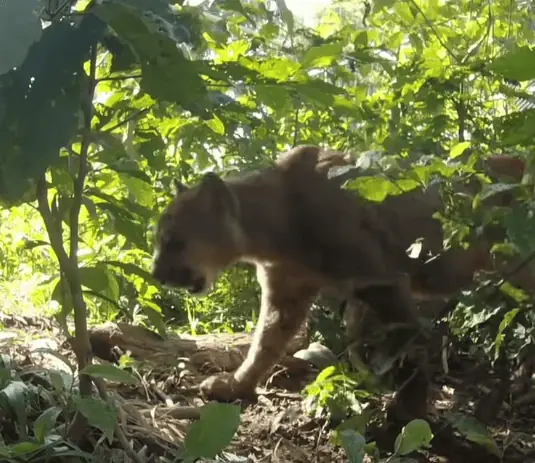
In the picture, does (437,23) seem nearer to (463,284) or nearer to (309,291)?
(463,284)

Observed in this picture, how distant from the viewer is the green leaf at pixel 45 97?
118 cm

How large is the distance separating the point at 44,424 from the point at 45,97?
0.82m

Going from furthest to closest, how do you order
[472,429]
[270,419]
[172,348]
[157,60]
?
[172,348], [270,419], [472,429], [157,60]

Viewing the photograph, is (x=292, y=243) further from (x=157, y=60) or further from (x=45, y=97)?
(x=45, y=97)

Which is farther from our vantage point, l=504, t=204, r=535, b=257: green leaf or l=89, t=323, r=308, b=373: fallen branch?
l=89, t=323, r=308, b=373: fallen branch

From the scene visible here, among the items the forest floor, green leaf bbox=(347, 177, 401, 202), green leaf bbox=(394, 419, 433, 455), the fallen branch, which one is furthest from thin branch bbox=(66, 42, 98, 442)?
the fallen branch

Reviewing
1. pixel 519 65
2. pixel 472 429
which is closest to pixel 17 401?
pixel 472 429

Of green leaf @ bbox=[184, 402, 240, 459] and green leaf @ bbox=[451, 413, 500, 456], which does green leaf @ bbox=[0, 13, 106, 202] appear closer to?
green leaf @ bbox=[184, 402, 240, 459]

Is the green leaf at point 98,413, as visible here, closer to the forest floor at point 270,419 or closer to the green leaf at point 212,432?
the green leaf at point 212,432

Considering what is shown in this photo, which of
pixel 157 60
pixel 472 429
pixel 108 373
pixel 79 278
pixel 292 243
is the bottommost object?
pixel 472 429

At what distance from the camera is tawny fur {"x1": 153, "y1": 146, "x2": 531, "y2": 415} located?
3271mm

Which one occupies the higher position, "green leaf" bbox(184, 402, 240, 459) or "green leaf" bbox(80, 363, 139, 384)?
"green leaf" bbox(80, 363, 139, 384)

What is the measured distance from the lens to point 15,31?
104cm

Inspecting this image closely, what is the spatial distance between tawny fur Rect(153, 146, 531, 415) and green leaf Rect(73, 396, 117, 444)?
1.52 metres
